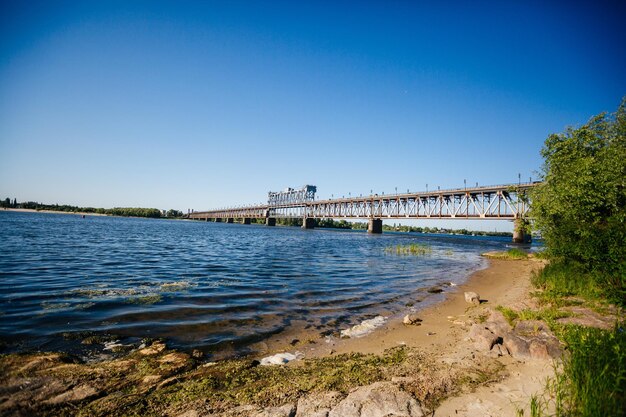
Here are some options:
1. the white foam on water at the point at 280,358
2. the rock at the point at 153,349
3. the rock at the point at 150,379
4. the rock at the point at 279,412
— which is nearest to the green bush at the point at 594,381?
the rock at the point at 279,412

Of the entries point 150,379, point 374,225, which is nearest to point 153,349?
point 150,379

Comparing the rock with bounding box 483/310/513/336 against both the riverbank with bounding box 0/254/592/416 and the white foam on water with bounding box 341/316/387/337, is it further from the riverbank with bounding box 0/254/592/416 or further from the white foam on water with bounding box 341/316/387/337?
the white foam on water with bounding box 341/316/387/337

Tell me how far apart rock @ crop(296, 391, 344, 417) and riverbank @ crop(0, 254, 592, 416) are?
0.05ft

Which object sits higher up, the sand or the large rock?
the large rock

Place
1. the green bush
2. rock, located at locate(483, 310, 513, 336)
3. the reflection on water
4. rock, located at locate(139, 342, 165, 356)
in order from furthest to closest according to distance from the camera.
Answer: the reflection on water, rock, located at locate(483, 310, 513, 336), rock, located at locate(139, 342, 165, 356), the green bush

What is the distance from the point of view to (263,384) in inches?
212

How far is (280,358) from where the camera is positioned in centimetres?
703

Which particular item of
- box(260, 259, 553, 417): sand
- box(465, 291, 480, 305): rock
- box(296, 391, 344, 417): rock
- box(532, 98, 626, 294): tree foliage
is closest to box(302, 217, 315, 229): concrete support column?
box(532, 98, 626, 294): tree foliage

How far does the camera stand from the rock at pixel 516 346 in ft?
20.4

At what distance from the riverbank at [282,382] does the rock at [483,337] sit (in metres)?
0.07

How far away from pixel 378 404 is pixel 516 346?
4.12 metres

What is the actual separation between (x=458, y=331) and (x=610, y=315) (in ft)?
14.5

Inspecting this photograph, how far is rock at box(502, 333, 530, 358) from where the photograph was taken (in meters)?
6.23

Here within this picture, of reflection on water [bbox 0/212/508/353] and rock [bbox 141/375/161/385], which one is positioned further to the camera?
reflection on water [bbox 0/212/508/353]
